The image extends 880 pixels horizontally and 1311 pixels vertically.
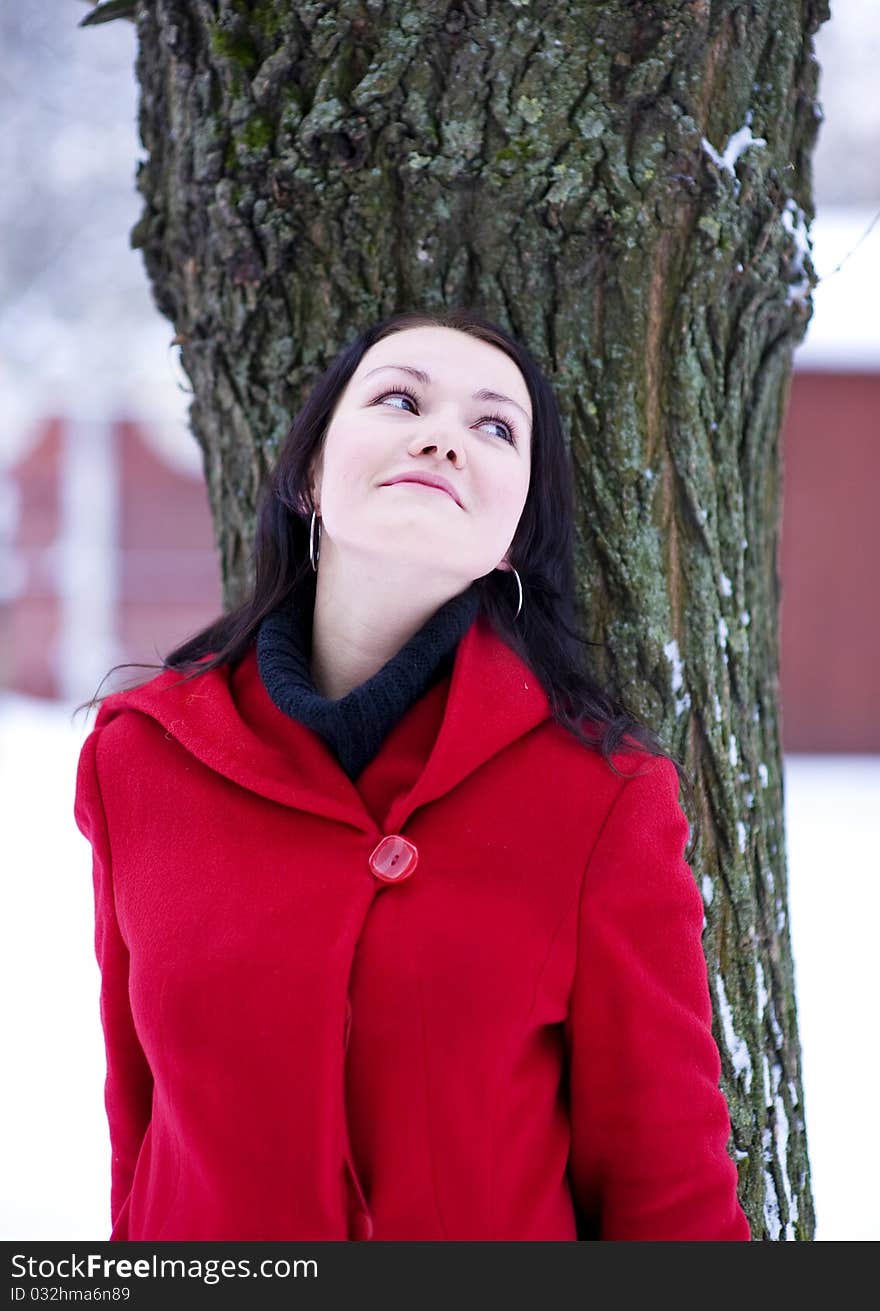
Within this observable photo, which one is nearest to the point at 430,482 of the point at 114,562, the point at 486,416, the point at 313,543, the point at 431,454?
the point at 431,454

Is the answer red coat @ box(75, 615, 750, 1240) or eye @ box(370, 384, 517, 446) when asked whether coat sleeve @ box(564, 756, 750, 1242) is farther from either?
eye @ box(370, 384, 517, 446)

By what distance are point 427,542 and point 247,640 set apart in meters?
0.40

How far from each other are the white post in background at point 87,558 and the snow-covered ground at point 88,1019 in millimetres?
4275

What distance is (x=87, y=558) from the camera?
39.8 feet

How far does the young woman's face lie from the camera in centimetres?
159

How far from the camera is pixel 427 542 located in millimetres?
1577

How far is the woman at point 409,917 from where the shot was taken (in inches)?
57.6

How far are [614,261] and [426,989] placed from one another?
45.1 inches

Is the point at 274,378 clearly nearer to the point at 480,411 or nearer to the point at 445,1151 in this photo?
the point at 480,411

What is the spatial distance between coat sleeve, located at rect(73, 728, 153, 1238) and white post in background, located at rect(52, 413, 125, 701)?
1055 cm

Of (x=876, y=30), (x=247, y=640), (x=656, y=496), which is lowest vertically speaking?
(x=247, y=640)

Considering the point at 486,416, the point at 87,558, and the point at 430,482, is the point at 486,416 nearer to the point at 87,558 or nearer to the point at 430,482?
the point at 430,482

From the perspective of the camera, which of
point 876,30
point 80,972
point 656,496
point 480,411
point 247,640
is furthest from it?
point 876,30

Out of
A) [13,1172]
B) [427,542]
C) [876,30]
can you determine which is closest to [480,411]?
[427,542]
